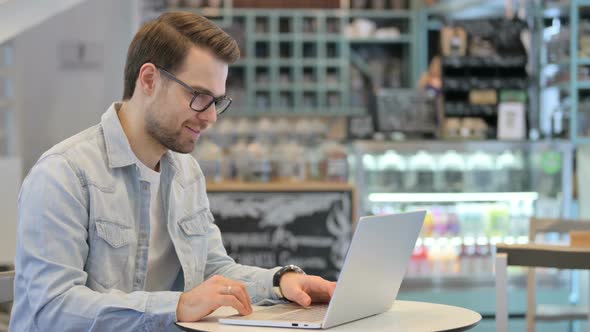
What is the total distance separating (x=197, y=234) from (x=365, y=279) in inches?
24.3

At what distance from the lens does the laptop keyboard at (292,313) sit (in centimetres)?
205

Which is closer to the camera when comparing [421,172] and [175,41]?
[175,41]

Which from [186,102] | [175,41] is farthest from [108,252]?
[175,41]

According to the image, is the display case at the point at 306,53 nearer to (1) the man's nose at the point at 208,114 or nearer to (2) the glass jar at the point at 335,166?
(2) the glass jar at the point at 335,166

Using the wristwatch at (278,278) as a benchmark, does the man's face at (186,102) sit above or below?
above

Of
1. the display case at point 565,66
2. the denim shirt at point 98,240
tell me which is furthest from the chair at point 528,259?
the display case at point 565,66

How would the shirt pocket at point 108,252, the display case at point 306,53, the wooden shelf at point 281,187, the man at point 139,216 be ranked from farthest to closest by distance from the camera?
the display case at point 306,53 < the wooden shelf at point 281,187 < the shirt pocket at point 108,252 < the man at point 139,216

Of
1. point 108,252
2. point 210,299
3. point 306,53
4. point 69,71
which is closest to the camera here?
point 210,299

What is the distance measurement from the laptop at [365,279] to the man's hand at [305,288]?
0.03 m

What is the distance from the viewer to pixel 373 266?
203 centimetres

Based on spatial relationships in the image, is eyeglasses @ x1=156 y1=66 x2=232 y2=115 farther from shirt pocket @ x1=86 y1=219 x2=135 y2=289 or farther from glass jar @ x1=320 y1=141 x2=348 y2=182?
glass jar @ x1=320 y1=141 x2=348 y2=182

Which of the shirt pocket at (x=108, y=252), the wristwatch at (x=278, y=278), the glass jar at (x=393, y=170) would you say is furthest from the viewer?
the glass jar at (x=393, y=170)

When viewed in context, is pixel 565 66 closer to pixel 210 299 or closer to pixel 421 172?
pixel 421 172

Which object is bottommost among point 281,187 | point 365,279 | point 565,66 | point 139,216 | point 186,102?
point 281,187
